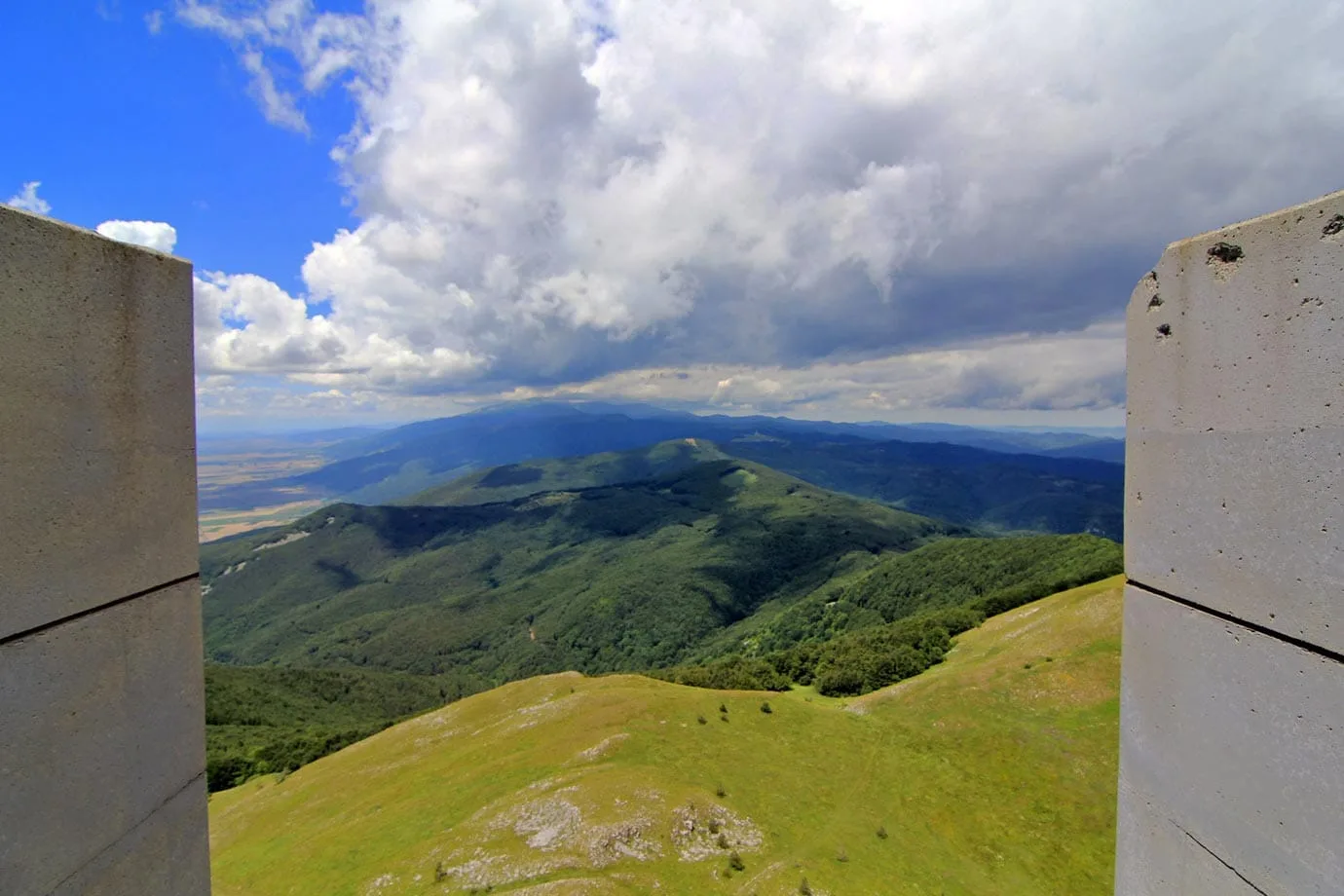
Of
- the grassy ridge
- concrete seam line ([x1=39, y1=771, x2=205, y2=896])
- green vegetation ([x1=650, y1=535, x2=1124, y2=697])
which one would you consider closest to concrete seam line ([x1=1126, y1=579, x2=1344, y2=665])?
concrete seam line ([x1=39, y1=771, x2=205, y2=896])

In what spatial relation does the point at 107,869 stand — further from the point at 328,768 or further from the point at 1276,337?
the point at 328,768

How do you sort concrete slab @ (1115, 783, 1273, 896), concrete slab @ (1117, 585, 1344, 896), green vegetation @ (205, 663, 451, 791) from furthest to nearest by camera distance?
green vegetation @ (205, 663, 451, 791) < concrete slab @ (1115, 783, 1273, 896) < concrete slab @ (1117, 585, 1344, 896)

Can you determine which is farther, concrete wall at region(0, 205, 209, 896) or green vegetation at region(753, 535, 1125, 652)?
green vegetation at region(753, 535, 1125, 652)

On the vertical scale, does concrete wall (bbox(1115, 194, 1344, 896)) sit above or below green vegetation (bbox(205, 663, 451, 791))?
above

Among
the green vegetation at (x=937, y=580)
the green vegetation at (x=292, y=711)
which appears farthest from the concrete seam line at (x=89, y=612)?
the green vegetation at (x=937, y=580)

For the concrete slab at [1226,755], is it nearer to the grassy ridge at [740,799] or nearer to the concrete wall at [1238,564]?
the concrete wall at [1238,564]

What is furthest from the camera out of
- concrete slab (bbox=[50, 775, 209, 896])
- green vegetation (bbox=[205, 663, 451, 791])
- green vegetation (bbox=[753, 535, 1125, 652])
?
green vegetation (bbox=[753, 535, 1125, 652])

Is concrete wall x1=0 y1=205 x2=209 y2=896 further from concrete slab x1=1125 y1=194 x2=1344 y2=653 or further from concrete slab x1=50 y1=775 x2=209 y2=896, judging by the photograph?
concrete slab x1=1125 y1=194 x2=1344 y2=653

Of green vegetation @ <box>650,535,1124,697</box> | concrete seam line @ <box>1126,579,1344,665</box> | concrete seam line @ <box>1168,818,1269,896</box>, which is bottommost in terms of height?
green vegetation @ <box>650,535,1124,697</box>
